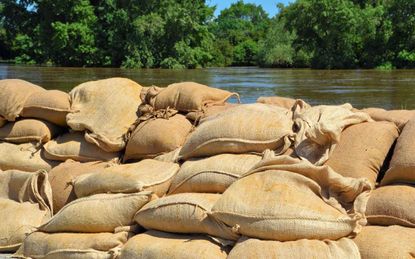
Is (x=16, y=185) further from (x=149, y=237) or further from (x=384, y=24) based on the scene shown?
(x=384, y=24)

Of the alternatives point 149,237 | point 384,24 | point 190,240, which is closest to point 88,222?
point 149,237

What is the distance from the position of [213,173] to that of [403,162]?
2.91ft

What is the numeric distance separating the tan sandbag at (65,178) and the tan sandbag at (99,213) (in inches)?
Result: 12.9

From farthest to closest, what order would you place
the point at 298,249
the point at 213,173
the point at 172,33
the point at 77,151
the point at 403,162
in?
the point at 172,33 → the point at 77,151 → the point at 213,173 → the point at 403,162 → the point at 298,249

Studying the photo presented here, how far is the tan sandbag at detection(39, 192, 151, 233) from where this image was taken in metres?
3.11

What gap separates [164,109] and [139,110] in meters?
0.20

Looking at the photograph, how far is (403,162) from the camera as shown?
2.75m

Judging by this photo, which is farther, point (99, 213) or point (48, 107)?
point (48, 107)

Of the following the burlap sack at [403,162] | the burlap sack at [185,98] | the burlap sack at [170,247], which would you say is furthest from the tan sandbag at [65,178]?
the burlap sack at [403,162]

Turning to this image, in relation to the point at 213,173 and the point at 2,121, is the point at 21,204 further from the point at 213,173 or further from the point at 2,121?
the point at 213,173

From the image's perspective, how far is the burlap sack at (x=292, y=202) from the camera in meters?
2.53

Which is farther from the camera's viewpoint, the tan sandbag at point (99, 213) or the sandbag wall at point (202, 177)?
the tan sandbag at point (99, 213)

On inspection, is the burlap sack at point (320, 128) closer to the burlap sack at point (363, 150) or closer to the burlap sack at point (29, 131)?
the burlap sack at point (363, 150)

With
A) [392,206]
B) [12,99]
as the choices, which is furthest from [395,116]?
[12,99]
